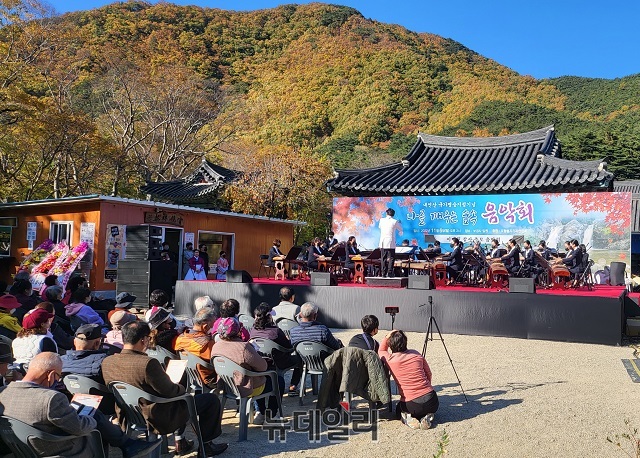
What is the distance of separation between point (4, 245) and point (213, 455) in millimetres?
14532

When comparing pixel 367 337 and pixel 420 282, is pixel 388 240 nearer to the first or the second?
pixel 420 282

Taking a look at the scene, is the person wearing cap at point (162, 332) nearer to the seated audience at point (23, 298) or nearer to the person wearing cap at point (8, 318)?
the person wearing cap at point (8, 318)

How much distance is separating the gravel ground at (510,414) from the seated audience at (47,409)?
1.31 m

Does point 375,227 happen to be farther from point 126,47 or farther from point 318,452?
point 126,47

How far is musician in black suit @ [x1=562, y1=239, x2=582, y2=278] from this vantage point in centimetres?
1128

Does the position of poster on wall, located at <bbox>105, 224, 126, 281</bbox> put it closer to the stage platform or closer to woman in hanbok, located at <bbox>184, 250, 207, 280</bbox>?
woman in hanbok, located at <bbox>184, 250, 207, 280</bbox>

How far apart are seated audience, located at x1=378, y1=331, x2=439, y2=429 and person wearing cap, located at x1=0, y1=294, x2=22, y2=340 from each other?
147 inches

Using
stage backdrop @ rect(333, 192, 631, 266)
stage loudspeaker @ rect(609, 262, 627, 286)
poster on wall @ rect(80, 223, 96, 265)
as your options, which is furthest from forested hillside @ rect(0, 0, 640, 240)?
stage loudspeaker @ rect(609, 262, 627, 286)

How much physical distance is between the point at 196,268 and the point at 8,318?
795 cm

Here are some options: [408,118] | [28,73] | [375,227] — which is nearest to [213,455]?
[375,227]

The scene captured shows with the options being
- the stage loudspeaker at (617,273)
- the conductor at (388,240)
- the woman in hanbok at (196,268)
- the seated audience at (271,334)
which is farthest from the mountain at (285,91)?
the stage loudspeaker at (617,273)

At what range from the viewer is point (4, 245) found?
52.2ft

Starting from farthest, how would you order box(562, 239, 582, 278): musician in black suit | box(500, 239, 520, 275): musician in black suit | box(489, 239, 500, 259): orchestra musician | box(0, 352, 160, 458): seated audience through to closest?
box(489, 239, 500, 259): orchestra musician → box(500, 239, 520, 275): musician in black suit → box(562, 239, 582, 278): musician in black suit → box(0, 352, 160, 458): seated audience

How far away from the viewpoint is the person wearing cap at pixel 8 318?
547 centimetres
